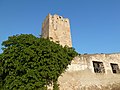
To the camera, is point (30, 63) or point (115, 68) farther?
point (115, 68)

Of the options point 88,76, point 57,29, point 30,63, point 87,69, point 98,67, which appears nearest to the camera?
point 30,63

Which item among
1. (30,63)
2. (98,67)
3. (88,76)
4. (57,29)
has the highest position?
(57,29)

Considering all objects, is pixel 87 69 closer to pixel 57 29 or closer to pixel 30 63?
pixel 30 63

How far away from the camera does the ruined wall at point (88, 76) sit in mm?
16003

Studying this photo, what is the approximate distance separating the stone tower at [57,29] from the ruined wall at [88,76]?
10.8 feet

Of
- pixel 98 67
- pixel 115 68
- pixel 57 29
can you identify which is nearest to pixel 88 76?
pixel 98 67

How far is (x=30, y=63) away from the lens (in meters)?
14.5

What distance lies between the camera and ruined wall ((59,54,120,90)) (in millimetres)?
16003

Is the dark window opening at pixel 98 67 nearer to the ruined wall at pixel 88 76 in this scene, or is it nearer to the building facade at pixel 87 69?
the building facade at pixel 87 69

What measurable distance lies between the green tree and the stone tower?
3.74 meters

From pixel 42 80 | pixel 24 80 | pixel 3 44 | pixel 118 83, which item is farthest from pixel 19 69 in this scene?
pixel 118 83

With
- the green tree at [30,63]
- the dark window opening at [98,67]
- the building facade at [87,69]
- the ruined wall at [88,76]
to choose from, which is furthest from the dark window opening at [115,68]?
the green tree at [30,63]

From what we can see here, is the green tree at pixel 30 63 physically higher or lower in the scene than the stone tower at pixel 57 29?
lower

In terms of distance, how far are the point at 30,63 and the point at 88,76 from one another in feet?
18.3
